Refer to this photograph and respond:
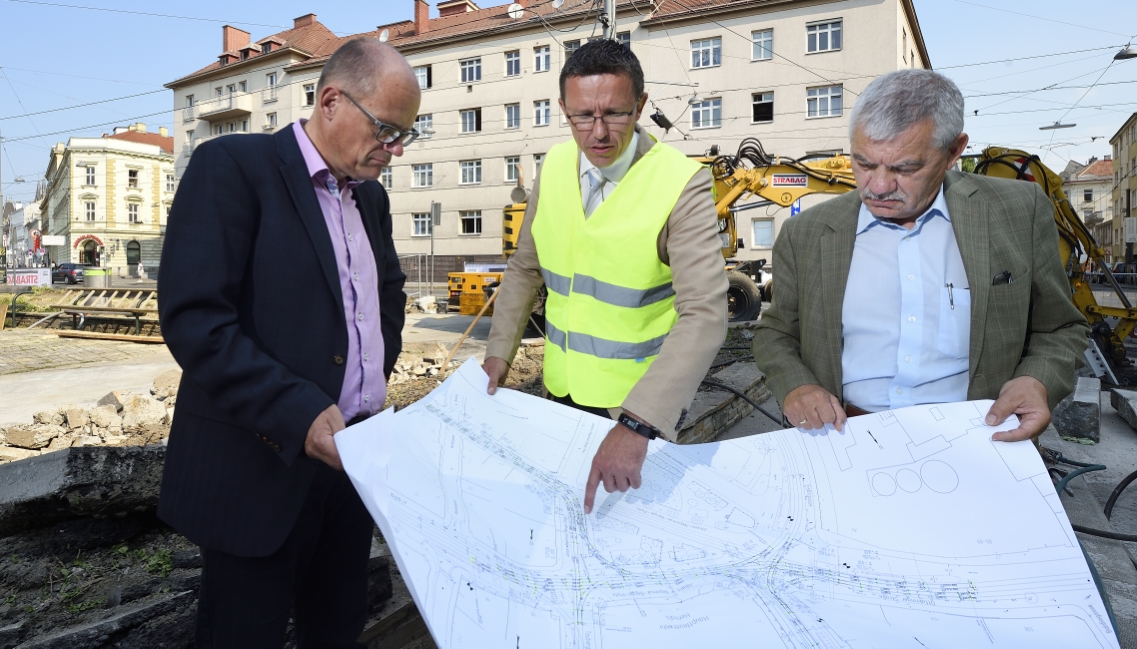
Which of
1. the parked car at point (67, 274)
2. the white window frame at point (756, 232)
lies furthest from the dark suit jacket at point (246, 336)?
the parked car at point (67, 274)

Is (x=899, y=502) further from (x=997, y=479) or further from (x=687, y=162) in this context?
(x=687, y=162)

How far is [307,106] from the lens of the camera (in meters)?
40.1

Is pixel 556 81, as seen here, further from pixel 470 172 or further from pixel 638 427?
pixel 638 427

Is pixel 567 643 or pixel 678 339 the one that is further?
pixel 678 339

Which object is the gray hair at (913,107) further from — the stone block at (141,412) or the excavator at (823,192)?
the stone block at (141,412)

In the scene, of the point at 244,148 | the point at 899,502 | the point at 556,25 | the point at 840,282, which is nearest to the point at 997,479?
the point at 899,502

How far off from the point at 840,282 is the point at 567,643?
1149mm

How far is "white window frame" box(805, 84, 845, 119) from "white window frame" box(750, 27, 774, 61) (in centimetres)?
225

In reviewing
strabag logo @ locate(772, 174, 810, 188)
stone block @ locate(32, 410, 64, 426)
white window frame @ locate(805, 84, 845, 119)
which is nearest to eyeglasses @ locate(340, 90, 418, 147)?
stone block @ locate(32, 410, 64, 426)

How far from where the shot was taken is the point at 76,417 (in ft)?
19.3

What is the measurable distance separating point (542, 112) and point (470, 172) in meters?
4.65

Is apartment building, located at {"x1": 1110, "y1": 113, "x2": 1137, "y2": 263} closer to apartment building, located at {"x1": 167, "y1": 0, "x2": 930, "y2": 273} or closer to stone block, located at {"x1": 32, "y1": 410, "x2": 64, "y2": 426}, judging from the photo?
apartment building, located at {"x1": 167, "y1": 0, "x2": 930, "y2": 273}

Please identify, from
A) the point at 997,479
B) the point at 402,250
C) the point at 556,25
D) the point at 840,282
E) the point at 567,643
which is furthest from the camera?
the point at 402,250

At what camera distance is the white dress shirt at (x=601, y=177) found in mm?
1953
